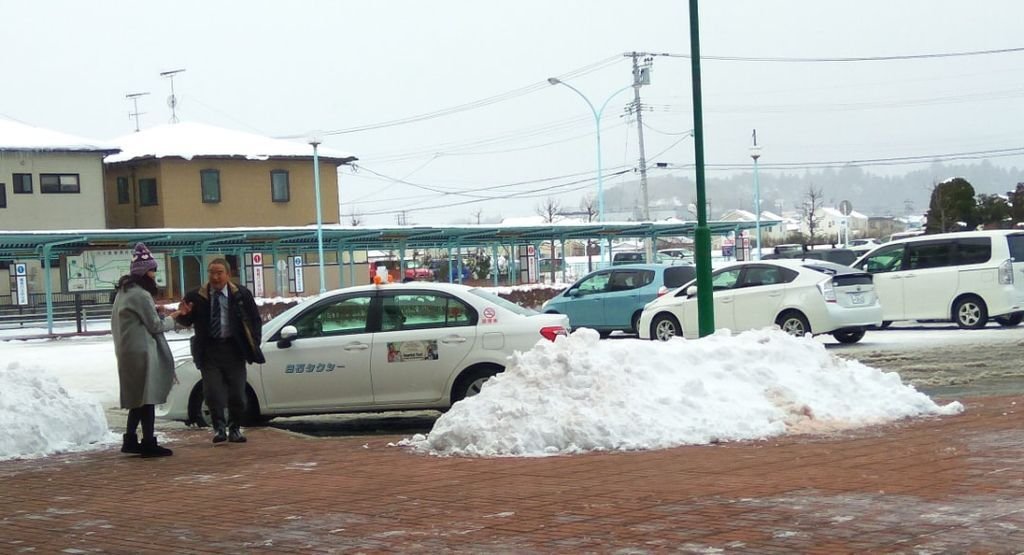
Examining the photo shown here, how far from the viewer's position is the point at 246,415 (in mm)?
12609

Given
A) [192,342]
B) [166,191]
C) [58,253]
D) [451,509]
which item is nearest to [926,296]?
[192,342]

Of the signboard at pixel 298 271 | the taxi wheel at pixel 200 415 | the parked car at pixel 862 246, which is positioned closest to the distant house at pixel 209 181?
the signboard at pixel 298 271

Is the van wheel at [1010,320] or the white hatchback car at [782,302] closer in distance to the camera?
the white hatchback car at [782,302]

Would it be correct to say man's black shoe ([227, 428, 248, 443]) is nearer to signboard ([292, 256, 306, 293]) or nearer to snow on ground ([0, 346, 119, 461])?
snow on ground ([0, 346, 119, 461])

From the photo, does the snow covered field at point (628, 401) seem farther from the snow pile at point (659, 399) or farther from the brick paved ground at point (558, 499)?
the brick paved ground at point (558, 499)

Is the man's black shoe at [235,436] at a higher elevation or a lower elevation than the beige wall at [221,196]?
lower

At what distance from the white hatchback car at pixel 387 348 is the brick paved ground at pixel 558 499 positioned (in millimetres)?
1935

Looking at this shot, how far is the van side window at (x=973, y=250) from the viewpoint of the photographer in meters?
21.6

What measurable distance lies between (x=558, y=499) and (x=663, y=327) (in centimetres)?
1471

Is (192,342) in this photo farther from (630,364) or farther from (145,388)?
(630,364)

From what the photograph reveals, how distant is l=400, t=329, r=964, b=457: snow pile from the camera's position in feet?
31.3

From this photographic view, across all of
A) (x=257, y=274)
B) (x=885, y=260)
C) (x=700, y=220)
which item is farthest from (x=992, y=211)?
(x=700, y=220)

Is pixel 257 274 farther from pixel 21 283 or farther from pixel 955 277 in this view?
pixel 955 277

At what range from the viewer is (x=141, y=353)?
10.3m
